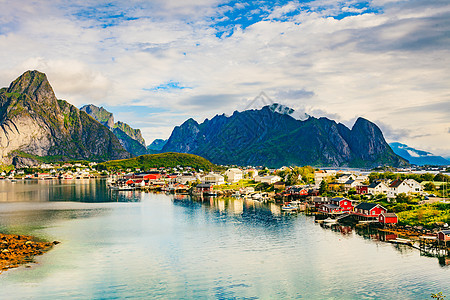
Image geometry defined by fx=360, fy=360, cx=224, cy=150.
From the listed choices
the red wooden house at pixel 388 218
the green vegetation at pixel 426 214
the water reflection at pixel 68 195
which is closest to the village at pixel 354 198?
the red wooden house at pixel 388 218

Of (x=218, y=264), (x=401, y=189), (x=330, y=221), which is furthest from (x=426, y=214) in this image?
(x=218, y=264)

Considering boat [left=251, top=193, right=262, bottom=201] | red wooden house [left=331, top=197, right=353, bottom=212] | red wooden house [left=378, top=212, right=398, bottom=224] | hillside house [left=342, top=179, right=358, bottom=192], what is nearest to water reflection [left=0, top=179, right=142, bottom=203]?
boat [left=251, top=193, right=262, bottom=201]

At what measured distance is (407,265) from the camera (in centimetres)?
3266

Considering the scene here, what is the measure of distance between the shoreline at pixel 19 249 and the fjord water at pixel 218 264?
4.25ft

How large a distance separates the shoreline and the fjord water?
1.29 meters

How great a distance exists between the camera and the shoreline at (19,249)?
33.3m

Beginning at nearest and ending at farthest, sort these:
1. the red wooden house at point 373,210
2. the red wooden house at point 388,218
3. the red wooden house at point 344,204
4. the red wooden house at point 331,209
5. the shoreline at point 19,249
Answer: the shoreline at point 19,249
the red wooden house at point 388,218
the red wooden house at point 373,210
the red wooden house at point 331,209
the red wooden house at point 344,204

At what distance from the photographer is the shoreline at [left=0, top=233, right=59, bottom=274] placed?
33.3 metres

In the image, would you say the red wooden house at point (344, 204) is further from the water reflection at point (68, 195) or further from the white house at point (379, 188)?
the water reflection at point (68, 195)

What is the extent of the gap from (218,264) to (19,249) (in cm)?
2141

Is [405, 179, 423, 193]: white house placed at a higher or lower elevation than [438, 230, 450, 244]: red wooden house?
higher

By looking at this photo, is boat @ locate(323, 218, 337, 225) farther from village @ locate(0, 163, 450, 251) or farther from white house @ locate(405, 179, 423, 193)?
white house @ locate(405, 179, 423, 193)

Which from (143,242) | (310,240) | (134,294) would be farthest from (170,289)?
(310,240)

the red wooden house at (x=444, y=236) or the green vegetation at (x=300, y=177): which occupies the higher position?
the green vegetation at (x=300, y=177)
